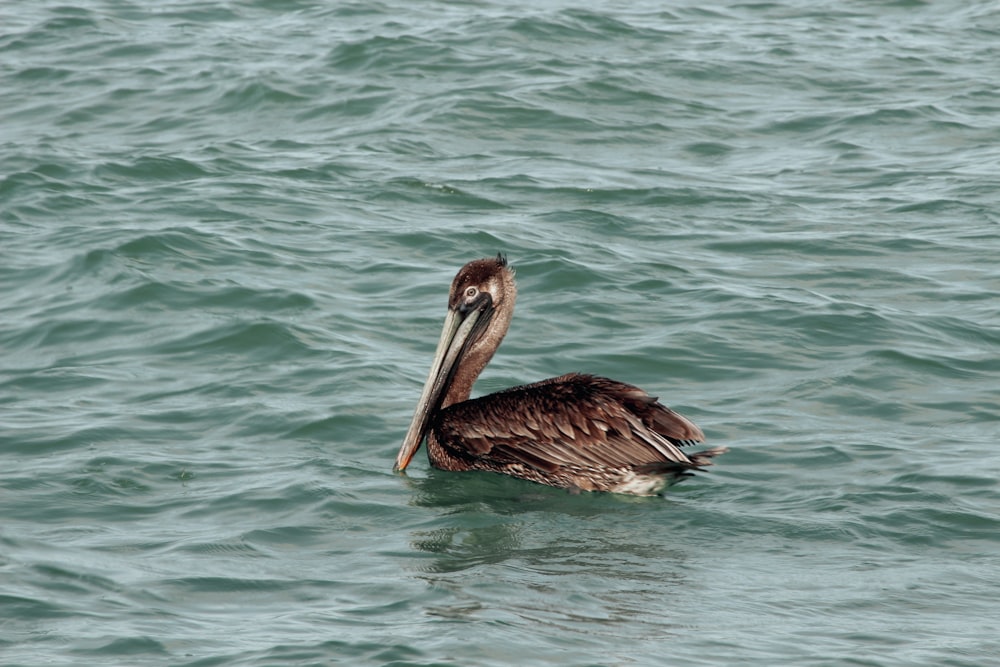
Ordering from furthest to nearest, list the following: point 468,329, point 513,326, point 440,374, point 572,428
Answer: point 513,326, point 468,329, point 440,374, point 572,428

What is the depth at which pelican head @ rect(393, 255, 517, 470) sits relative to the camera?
7.93 meters

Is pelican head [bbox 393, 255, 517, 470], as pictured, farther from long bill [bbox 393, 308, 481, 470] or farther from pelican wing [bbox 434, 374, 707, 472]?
pelican wing [bbox 434, 374, 707, 472]

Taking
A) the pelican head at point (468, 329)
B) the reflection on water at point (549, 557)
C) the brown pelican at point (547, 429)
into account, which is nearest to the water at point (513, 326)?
the reflection on water at point (549, 557)

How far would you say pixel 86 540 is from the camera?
6.31 m

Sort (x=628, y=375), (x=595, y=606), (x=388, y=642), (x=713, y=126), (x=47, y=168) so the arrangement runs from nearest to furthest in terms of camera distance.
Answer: (x=388, y=642), (x=595, y=606), (x=628, y=375), (x=47, y=168), (x=713, y=126)

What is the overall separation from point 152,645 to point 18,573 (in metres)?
0.92

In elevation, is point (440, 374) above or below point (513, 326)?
above

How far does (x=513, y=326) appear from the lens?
31.5ft

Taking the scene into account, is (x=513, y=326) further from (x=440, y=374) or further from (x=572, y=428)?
(x=572, y=428)

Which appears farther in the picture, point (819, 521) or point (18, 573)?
point (819, 521)

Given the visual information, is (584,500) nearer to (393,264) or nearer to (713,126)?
(393,264)

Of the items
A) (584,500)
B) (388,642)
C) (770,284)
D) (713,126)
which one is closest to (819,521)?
(584,500)

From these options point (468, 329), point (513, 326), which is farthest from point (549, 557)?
point (513, 326)

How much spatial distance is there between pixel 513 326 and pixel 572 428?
2395 mm
